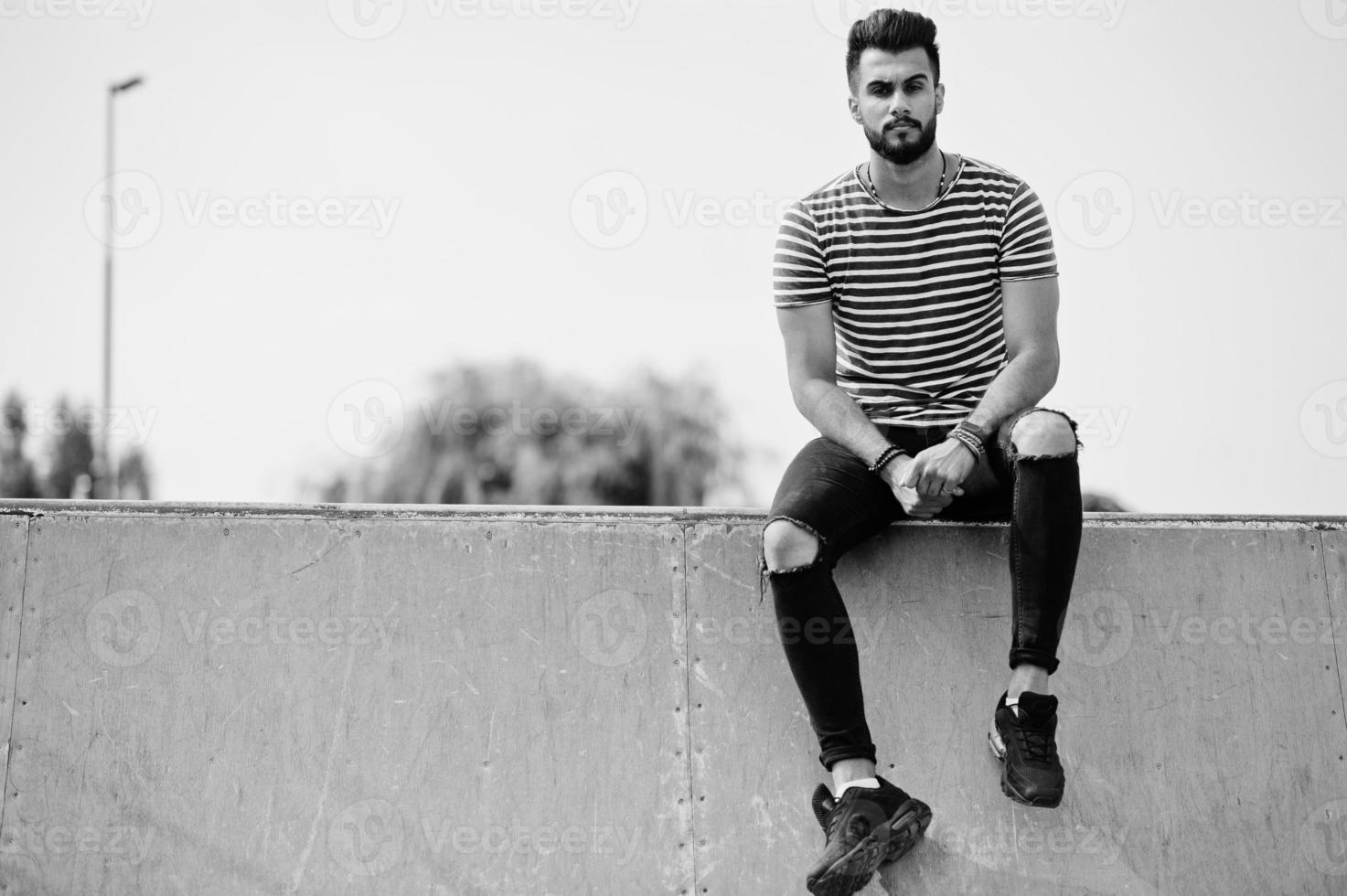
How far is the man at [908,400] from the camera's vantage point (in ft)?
10.5

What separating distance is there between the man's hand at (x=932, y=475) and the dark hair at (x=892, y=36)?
1203 mm

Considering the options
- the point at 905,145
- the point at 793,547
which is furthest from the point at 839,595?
the point at 905,145

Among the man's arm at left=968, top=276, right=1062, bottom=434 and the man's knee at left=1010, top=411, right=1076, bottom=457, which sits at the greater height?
the man's arm at left=968, top=276, right=1062, bottom=434

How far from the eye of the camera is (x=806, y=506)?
3340 millimetres

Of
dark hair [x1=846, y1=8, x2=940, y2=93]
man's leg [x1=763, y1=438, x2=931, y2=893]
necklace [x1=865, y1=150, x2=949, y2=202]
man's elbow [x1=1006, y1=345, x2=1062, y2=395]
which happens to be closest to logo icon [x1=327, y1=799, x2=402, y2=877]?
man's leg [x1=763, y1=438, x2=931, y2=893]

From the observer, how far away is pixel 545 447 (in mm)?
31703

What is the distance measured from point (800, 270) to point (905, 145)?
463 mm

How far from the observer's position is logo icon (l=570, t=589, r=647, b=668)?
3.64m

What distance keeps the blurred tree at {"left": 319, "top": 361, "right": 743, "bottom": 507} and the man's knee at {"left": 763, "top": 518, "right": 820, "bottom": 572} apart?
2535cm

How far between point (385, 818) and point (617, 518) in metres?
1.06

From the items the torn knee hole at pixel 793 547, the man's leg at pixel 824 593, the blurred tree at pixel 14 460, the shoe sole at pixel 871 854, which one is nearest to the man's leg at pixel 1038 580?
the shoe sole at pixel 871 854

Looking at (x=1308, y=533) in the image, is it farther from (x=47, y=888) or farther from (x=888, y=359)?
(x=47, y=888)

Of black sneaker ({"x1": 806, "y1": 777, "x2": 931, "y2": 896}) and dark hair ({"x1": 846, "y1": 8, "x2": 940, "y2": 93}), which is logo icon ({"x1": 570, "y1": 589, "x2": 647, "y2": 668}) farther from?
dark hair ({"x1": 846, "y1": 8, "x2": 940, "y2": 93})

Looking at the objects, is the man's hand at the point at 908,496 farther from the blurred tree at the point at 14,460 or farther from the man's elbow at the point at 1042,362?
the blurred tree at the point at 14,460
